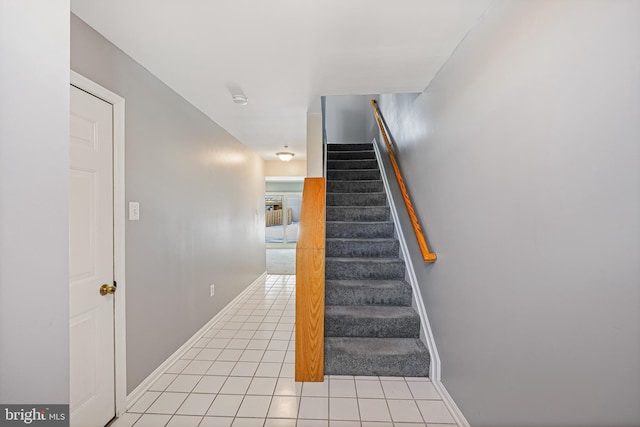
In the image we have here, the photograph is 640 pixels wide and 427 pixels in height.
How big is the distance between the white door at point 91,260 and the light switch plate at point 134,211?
6.1 inches

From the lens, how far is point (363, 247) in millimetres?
3123

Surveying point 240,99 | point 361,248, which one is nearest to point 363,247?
point 361,248

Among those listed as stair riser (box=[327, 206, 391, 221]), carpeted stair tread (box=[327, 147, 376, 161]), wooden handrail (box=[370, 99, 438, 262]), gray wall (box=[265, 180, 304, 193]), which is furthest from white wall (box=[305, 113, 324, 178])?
gray wall (box=[265, 180, 304, 193])

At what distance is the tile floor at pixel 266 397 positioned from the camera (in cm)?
171

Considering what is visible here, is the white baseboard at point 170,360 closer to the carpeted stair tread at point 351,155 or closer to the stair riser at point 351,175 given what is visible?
the stair riser at point 351,175

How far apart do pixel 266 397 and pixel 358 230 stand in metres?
1.93

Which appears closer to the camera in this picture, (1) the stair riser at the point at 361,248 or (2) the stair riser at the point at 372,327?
(2) the stair riser at the point at 372,327

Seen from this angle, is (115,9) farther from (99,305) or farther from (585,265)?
(585,265)

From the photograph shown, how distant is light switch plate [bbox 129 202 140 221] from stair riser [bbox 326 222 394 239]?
1932 mm

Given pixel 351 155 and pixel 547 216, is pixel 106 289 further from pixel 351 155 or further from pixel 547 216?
pixel 351 155

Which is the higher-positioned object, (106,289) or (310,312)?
(106,289)

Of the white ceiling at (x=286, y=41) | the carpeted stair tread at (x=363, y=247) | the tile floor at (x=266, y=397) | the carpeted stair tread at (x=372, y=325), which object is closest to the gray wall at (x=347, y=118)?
the carpeted stair tread at (x=363, y=247)

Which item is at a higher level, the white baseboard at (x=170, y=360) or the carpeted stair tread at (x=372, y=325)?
the carpeted stair tread at (x=372, y=325)

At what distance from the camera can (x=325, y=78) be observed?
217 cm
